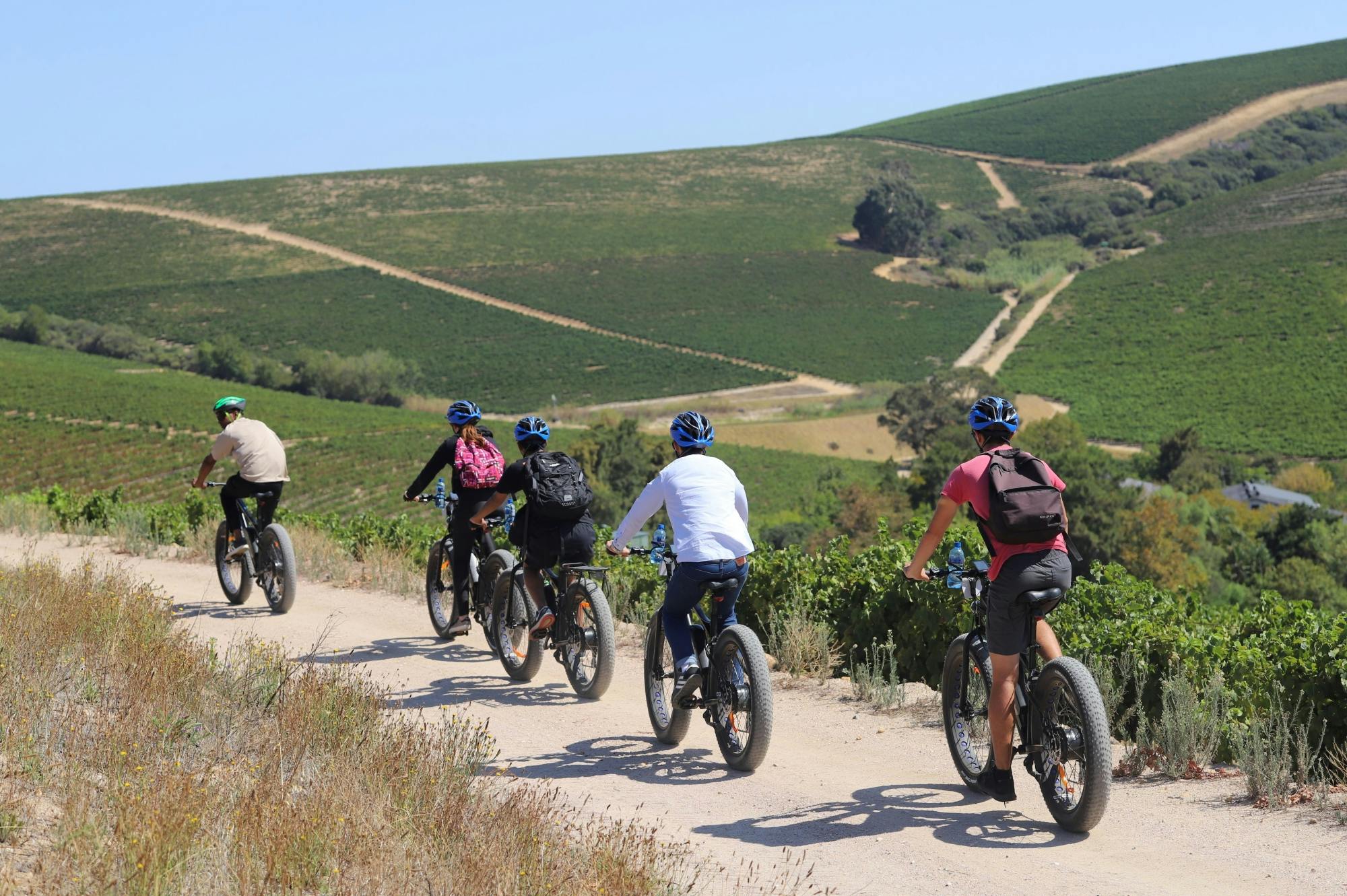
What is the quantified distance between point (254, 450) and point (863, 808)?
696 cm

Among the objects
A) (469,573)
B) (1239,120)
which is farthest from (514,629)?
(1239,120)

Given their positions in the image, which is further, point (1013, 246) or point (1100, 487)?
point (1013, 246)

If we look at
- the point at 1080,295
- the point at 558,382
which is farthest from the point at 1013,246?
the point at 558,382

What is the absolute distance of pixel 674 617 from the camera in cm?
693

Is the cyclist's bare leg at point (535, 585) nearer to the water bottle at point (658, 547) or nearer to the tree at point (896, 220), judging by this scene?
the water bottle at point (658, 547)

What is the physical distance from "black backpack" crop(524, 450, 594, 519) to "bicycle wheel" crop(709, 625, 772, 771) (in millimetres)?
1837

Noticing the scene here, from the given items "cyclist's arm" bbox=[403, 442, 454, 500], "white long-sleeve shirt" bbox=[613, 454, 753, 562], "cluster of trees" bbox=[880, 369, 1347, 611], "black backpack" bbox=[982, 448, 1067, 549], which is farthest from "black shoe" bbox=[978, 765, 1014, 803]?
"cluster of trees" bbox=[880, 369, 1347, 611]

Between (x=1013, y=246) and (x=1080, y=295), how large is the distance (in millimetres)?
19731

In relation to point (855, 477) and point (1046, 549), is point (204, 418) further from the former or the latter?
point (1046, 549)

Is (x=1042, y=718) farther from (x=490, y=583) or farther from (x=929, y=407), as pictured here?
(x=929, y=407)

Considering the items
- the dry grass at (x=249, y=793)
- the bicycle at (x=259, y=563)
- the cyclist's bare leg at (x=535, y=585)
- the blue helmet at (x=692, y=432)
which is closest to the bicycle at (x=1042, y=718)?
the blue helmet at (x=692, y=432)

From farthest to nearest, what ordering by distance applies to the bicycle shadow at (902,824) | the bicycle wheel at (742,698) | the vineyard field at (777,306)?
the vineyard field at (777,306) < the bicycle wheel at (742,698) < the bicycle shadow at (902,824)

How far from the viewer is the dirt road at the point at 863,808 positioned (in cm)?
522

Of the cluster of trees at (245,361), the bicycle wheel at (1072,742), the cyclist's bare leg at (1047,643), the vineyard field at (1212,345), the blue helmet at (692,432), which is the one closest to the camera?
the bicycle wheel at (1072,742)
